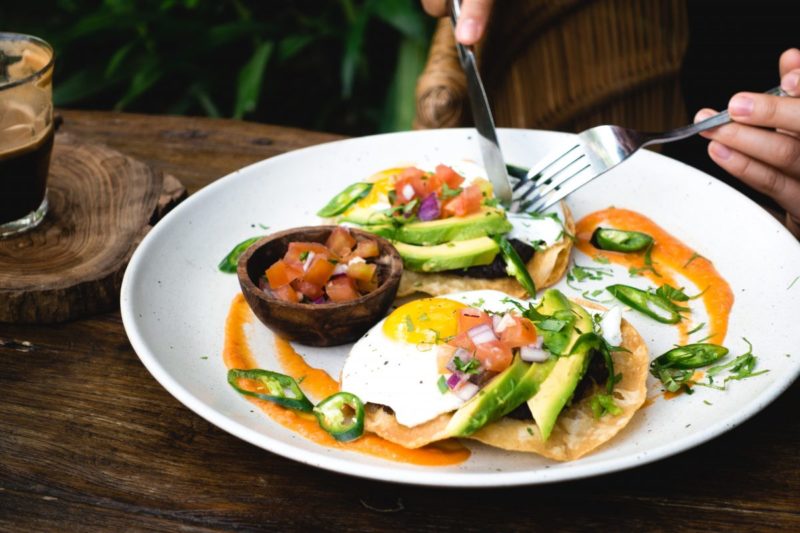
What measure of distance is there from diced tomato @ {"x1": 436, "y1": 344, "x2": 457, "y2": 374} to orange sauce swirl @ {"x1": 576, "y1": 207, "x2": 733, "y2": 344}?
86 centimetres

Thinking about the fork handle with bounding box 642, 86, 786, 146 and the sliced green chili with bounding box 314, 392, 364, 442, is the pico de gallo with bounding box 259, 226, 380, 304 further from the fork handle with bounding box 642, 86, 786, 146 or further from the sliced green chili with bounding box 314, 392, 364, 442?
the fork handle with bounding box 642, 86, 786, 146

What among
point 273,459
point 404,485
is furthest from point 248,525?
point 404,485

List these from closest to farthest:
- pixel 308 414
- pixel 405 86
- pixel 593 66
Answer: pixel 308 414
pixel 593 66
pixel 405 86

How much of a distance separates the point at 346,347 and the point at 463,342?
1.86 feet

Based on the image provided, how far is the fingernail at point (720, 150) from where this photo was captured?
3.08m

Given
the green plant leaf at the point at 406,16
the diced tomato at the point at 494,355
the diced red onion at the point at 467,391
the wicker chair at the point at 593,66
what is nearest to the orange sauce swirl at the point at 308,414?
the diced red onion at the point at 467,391

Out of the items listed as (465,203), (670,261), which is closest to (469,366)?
(465,203)

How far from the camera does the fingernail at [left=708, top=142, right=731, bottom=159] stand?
308 centimetres

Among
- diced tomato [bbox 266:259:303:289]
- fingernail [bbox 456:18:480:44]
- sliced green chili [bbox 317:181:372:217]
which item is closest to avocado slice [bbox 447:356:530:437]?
diced tomato [bbox 266:259:303:289]

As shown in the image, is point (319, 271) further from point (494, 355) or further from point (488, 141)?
point (488, 141)

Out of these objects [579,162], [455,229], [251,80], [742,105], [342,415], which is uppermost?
[742,105]

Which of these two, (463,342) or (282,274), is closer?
(463,342)

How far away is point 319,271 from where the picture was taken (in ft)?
8.91

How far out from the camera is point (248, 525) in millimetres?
2033
